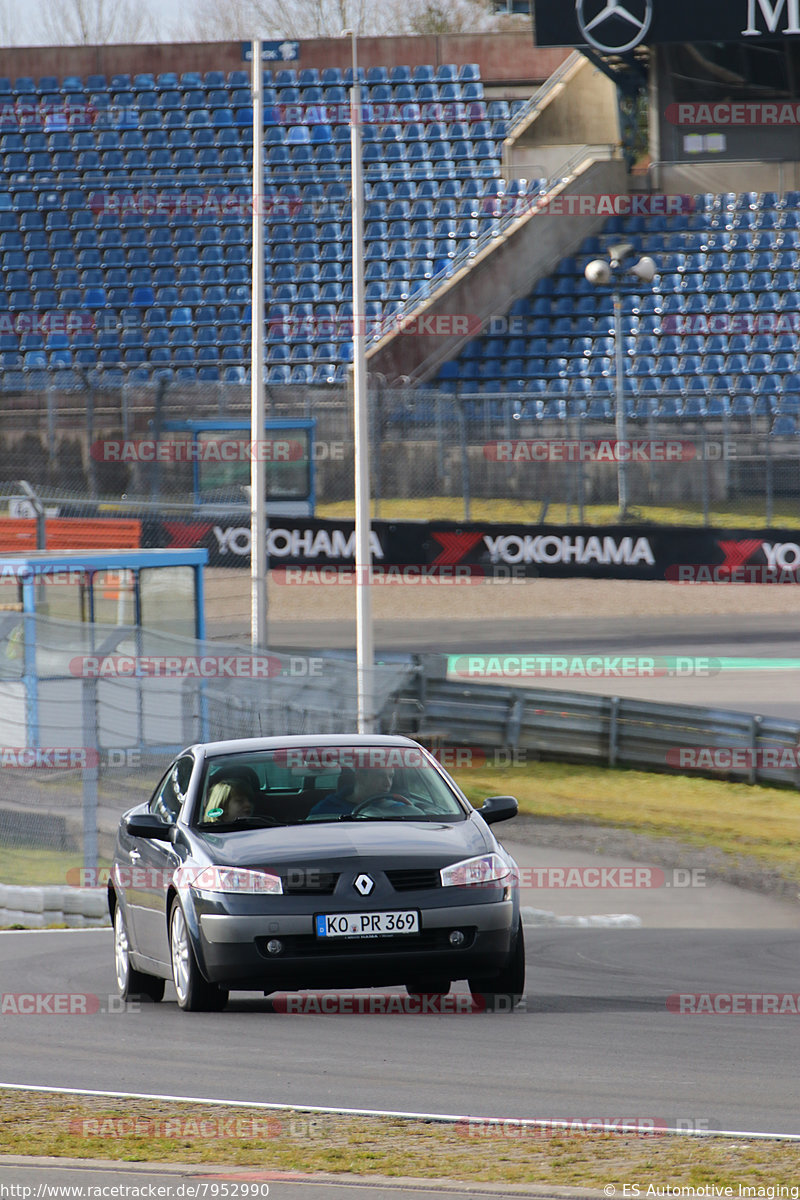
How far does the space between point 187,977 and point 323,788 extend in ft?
3.83

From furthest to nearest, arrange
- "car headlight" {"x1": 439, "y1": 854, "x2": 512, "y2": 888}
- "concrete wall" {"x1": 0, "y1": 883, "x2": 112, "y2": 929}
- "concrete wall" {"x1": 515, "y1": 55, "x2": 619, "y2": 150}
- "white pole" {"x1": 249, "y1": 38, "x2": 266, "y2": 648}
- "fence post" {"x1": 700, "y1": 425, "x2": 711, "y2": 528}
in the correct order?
"concrete wall" {"x1": 515, "y1": 55, "x2": 619, "y2": 150}
"fence post" {"x1": 700, "y1": 425, "x2": 711, "y2": 528}
"white pole" {"x1": 249, "y1": 38, "x2": 266, "y2": 648}
"concrete wall" {"x1": 0, "y1": 883, "x2": 112, "y2": 929}
"car headlight" {"x1": 439, "y1": 854, "x2": 512, "y2": 888}

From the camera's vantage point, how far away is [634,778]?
65.3 ft

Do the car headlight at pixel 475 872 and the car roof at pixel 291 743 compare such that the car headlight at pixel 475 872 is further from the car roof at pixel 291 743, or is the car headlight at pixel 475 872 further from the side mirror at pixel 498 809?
the car roof at pixel 291 743

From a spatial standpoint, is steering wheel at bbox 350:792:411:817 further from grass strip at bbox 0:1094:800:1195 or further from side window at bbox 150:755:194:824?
grass strip at bbox 0:1094:800:1195

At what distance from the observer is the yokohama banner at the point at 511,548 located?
24875mm

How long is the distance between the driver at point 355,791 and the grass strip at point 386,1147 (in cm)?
224

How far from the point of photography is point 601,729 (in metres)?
20.4

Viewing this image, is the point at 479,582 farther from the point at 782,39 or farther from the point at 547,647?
the point at 782,39

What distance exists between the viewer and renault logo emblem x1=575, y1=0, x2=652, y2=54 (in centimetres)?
3259

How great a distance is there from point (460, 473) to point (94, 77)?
1797 cm

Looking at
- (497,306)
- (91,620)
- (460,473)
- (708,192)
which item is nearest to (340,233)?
(497,306)

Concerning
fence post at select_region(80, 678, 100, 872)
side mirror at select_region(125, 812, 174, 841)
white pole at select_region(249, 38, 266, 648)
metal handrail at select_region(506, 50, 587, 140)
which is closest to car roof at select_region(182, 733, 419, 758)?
side mirror at select_region(125, 812, 174, 841)

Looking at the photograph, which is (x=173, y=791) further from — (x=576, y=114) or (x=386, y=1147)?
(x=576, y=114)

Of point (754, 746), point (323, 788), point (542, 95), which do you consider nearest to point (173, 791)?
point (323, 788)
